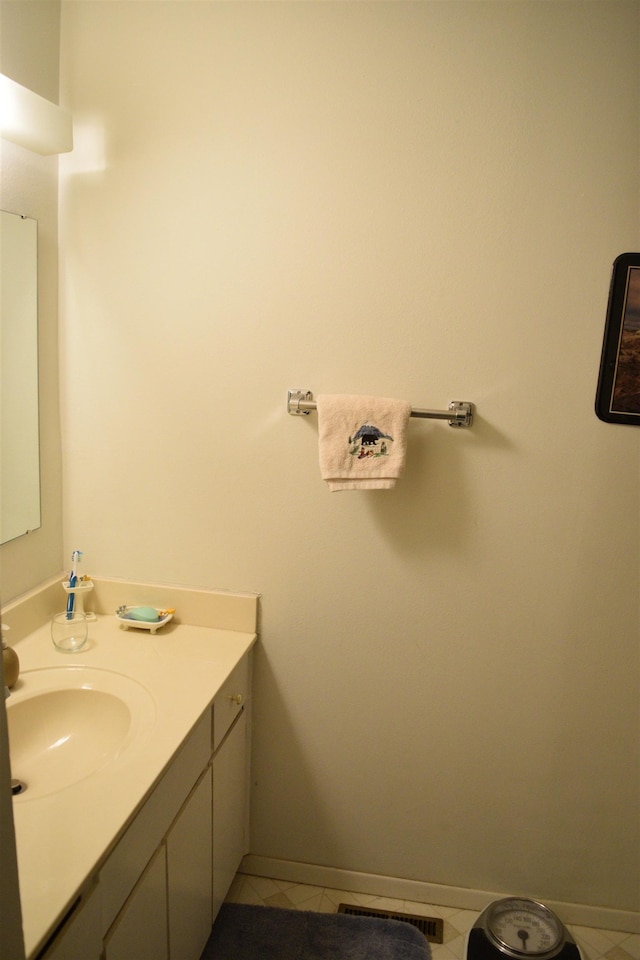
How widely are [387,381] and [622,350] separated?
526 millimetres

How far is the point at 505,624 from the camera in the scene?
5.37 ft

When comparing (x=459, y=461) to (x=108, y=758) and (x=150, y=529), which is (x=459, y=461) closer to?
(x=150, y=529)

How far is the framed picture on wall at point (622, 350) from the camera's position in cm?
142

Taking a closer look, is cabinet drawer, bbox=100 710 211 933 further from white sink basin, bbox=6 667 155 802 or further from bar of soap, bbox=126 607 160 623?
bar of soap, bbox=126 607 160 623

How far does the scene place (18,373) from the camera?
5.06ft

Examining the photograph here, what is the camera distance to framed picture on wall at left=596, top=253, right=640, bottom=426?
142 cm

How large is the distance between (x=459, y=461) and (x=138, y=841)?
103 cm

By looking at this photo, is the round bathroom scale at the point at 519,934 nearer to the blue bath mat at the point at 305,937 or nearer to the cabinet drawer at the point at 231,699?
the blue bath mat at the point at 305,937

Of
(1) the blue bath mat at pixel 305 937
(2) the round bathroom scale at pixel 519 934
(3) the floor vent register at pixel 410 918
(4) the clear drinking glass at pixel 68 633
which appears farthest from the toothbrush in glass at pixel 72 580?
(2) the round bathroom scale at pixel 519 934

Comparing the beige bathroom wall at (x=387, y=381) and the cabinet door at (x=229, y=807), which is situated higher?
the beige bathroom wall at (x=387, y=381)

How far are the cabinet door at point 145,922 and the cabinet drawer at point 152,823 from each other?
0.03 m

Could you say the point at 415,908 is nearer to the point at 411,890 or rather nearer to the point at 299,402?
the point at 411,890

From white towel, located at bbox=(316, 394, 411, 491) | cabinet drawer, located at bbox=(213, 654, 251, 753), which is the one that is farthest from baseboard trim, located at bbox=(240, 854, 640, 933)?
white towel, located at bbox=(316, 394, 411, 491)

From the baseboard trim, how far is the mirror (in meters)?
1.20
